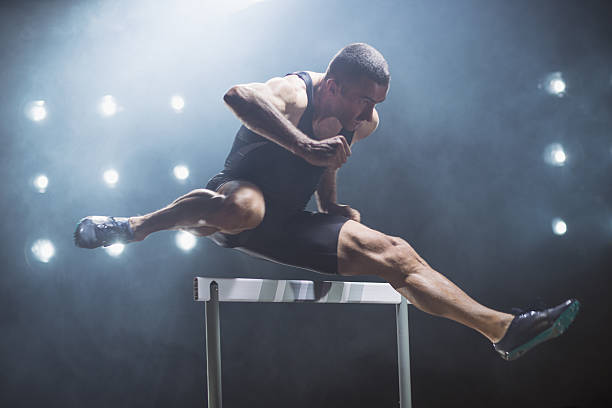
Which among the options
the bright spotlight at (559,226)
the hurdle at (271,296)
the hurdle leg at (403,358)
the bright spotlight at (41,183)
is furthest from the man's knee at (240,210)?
the bright spotlight at (559,226)

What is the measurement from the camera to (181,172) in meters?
2.44

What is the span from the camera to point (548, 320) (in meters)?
1.34

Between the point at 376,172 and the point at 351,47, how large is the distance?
3.42 feet

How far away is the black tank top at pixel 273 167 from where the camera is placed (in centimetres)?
158

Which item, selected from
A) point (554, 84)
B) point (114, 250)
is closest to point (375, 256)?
point (114, 250)

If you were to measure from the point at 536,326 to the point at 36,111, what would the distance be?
6.17 feet

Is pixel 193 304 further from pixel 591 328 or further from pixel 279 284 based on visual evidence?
pixel 591 328

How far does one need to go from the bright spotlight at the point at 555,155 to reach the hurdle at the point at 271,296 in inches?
46.6

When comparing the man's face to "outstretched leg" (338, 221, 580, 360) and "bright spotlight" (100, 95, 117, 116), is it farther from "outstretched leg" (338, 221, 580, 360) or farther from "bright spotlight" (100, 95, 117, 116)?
"bright spotlight" (100, 95, 117, 116)

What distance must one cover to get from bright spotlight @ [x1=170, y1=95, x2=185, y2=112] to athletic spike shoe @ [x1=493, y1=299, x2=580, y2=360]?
5.25 ft

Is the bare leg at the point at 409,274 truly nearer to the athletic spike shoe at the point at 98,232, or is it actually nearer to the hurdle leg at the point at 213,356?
the hurdle leg at the point at 213,356

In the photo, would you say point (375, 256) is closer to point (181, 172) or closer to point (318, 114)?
point (318, 114)

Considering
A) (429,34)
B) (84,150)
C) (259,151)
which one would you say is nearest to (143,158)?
(84,150)

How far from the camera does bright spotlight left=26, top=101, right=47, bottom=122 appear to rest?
2.26m
